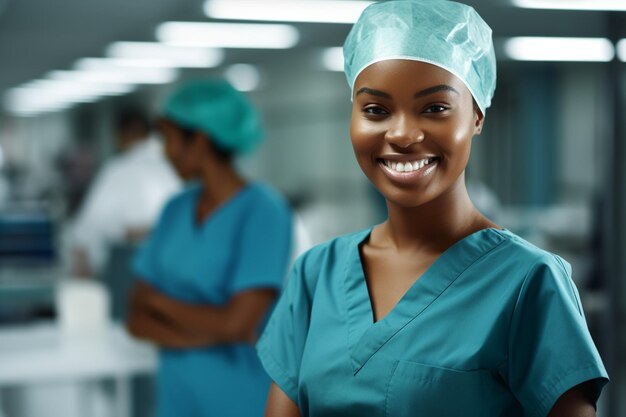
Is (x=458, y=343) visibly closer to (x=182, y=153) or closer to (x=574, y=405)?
(x=574, y=405)

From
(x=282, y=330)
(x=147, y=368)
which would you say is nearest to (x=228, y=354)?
(x=147, y=368)

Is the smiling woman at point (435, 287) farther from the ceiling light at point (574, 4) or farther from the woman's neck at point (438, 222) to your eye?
the ceiling light at point (574, 4)

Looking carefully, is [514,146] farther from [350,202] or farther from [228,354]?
[228,354]

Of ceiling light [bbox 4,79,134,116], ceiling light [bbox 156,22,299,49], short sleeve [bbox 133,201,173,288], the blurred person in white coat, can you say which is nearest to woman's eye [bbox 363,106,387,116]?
short sleeve [bbox 133,201,173,288]

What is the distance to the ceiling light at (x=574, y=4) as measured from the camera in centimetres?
168

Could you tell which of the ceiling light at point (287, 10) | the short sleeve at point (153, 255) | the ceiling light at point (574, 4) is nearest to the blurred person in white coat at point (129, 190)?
the ceiling light at point (287, 10)

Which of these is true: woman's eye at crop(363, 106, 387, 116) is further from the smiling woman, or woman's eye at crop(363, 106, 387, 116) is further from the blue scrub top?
the blue scrub top

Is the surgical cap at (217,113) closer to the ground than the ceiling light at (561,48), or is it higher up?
closer to the ground

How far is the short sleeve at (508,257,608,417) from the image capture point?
80cm

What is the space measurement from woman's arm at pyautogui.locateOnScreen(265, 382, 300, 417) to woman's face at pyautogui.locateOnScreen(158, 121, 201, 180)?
1.02 m

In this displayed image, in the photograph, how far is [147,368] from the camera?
7.82 feet

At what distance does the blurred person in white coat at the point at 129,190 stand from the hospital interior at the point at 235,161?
0.04 ft

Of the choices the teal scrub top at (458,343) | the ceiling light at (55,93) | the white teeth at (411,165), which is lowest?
the teal scrub top at (458,343)

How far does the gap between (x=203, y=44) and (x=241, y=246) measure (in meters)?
1.75
